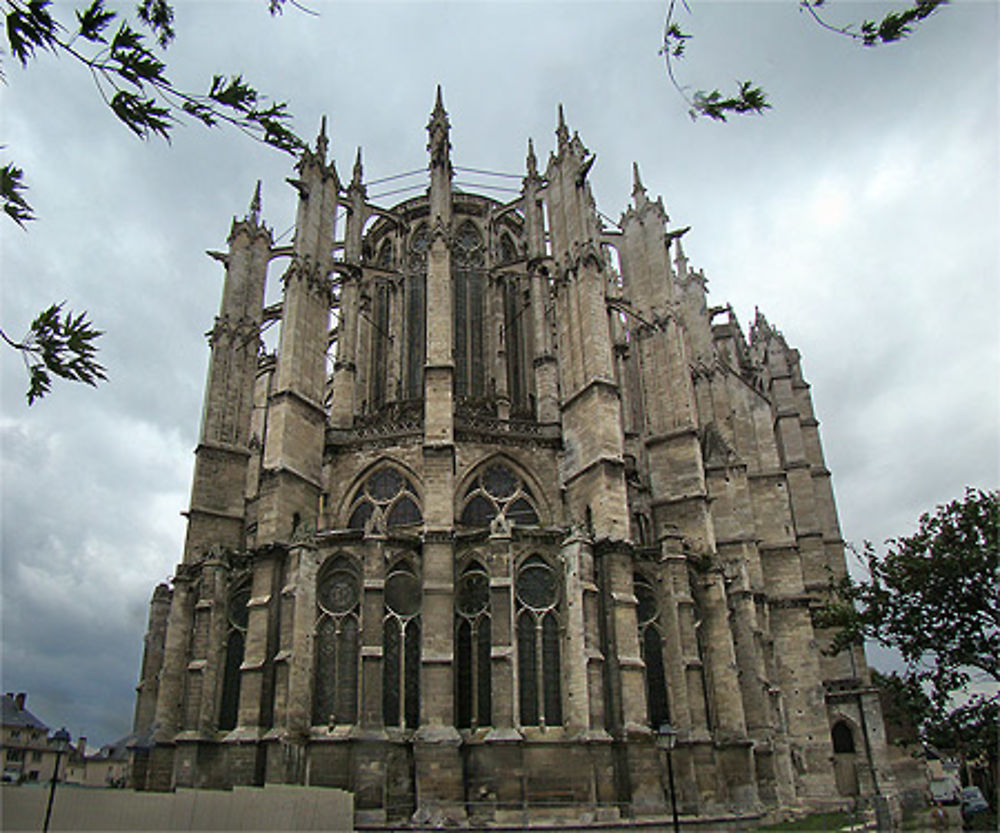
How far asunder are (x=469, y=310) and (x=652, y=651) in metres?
16.2

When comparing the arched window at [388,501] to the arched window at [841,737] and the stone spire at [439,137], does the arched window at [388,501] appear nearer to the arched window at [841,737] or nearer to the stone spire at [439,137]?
the stone spire at [439,137]

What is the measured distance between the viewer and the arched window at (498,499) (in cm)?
2120

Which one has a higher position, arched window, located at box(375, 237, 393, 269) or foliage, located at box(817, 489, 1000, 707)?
arched window, located at box(375, 237, 393, 269)

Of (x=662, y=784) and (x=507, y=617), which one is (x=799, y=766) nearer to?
(x=662, y=784)

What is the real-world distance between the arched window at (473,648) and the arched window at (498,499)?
2779mm

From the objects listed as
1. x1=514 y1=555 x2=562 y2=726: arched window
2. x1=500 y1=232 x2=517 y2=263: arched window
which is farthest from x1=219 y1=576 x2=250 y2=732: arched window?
x1=500 y1=232 x2=517 y2=263: arched window

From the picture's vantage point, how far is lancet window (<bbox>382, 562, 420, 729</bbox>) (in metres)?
17.2

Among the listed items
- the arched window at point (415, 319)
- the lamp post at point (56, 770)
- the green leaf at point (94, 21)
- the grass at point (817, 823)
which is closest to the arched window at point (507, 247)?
the arched window at point (415, 319)

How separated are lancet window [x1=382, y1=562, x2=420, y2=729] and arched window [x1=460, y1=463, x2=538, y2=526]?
312cm

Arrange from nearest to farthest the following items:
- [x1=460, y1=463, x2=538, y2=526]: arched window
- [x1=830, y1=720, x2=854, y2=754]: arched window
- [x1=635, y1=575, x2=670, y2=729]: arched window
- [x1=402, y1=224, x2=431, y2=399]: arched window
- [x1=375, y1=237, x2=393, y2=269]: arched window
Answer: [x1=635, y1=575, x2=670, y2=729]: arched window
[x1=460, y1=463, x2=538, y2=526]: arched window
[x1=830, y1=720, x2=854, y2=754]: arched window
[x1=402, y1=224, x2=431, y2=399]: arched window
[x1=375, y1=237, x2=393, y2=269]: arched window

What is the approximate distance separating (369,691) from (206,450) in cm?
1027

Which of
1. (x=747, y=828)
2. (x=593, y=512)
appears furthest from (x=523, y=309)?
(x=747, y=828)

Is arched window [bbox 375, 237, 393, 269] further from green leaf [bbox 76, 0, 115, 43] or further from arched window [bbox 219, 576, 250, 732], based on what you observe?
green leaf [bbox 76, 0, 115, 43]

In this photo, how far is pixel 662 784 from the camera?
54.0 feet
